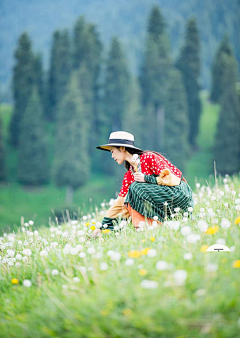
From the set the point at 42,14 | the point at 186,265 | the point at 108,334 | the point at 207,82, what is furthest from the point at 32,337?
the point at 42,14

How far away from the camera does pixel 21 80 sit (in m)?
35.3

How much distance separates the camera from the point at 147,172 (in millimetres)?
4742

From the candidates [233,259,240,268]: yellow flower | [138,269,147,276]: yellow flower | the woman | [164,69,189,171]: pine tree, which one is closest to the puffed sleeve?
the woman

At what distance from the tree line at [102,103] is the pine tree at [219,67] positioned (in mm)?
96

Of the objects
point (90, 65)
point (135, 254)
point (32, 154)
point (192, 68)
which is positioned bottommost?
point (135, 254)

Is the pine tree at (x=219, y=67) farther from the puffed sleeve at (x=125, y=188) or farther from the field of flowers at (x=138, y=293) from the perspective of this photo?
the field of flowers at (x=138, y=293)

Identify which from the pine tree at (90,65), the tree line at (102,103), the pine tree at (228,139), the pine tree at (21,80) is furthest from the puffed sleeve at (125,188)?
the pine tree at (21,80)

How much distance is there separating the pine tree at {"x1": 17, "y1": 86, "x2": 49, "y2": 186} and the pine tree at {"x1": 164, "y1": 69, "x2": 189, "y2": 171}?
33.9 feet

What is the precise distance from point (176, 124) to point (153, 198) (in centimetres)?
2731

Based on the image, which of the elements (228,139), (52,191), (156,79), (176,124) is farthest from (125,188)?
(156,79)

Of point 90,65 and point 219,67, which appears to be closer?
point 219,67

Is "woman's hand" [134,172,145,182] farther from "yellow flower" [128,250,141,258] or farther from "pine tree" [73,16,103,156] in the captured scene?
"pine tree" [73,16,103,156]

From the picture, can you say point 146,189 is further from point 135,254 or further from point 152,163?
point 135,254

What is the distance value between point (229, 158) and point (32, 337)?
28.8 m
